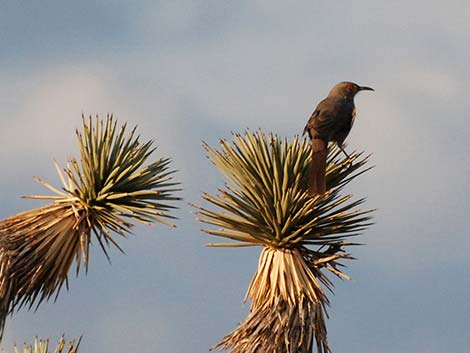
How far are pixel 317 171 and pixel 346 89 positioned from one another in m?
2.94

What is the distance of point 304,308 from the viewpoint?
7.57m

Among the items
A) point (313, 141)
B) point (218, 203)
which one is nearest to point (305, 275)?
point (218, 203)

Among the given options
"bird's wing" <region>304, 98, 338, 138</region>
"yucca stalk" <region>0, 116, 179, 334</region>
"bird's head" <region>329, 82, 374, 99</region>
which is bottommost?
"yucca stalk" <region>0, 116, 179, 334</region>

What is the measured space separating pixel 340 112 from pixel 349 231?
256cm

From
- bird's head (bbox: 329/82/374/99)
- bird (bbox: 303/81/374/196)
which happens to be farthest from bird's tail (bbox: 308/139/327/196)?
bird's head (bbox: 329/82/374/99)

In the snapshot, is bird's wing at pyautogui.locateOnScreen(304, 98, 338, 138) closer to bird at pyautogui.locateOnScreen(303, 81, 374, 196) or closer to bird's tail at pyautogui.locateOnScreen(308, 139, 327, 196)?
bird at pyautogui.locateOnScreen(303, 81, 374, 196)

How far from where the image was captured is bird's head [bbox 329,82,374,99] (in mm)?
10595

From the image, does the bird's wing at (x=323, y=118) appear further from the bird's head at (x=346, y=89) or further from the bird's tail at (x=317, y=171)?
the bird's tail at (x=317, y=171)

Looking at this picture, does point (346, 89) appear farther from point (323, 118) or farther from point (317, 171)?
point (317, 171)

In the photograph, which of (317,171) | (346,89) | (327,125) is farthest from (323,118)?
(317,171)

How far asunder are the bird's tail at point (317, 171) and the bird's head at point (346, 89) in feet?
6.27

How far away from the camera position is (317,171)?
8156mm

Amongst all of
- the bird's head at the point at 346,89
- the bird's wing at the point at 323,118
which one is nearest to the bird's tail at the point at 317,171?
the bird's wing at the point at 323,118

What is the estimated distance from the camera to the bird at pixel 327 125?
319 inches
